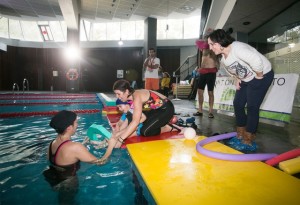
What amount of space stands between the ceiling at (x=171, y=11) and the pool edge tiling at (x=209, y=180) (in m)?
8.28

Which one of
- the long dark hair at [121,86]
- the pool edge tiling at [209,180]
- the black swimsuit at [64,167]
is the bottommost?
the black swimsuit at [64,167]

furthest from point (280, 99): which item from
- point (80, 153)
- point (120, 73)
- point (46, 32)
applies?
point (46, 32)

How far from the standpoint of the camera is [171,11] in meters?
15.5

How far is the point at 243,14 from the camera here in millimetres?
9797

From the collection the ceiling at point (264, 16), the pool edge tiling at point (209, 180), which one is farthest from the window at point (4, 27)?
the pool edge tiling at point (209, 180)

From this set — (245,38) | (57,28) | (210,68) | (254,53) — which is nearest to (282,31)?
(245,38)

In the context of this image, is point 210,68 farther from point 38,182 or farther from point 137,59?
point 137,59

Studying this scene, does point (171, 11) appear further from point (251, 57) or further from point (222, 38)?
point (251, 57)

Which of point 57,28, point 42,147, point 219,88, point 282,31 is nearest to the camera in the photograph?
point 42,147

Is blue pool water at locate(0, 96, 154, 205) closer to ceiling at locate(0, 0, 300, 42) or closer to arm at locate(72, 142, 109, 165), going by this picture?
arm at locate(72, 142, 109, 165)

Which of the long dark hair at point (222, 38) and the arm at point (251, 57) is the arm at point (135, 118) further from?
the arm at point (251, 57)

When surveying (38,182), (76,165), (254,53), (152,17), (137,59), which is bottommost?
(38,182)

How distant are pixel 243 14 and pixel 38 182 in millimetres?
10703

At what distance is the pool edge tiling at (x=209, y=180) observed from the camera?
145cm
